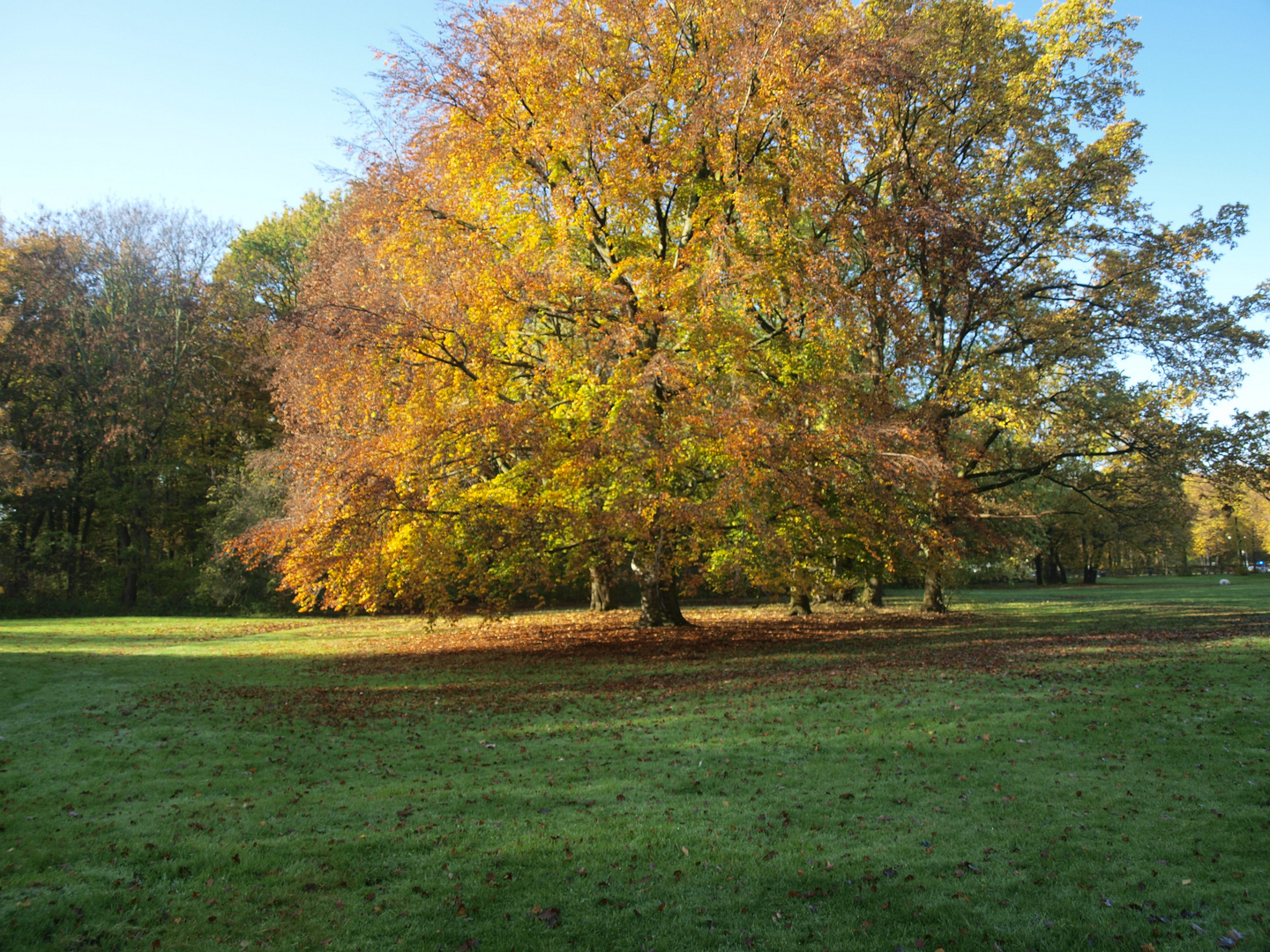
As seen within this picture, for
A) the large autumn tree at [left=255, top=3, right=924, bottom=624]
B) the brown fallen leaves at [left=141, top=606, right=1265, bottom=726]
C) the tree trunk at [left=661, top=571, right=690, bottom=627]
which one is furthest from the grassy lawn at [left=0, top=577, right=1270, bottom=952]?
the tree trunk at [left=661, top=571, right=690, bottom=627]

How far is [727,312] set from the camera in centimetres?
1697

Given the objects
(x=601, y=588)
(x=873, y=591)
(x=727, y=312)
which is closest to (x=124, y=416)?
(x=601, y=588)

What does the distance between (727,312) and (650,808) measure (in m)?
12.5

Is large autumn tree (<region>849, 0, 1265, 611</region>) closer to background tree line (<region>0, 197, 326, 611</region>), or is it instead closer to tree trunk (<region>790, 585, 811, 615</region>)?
tree trunk (<region>790, 585, 811, 615</region>)

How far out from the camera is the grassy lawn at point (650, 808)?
4637 mm

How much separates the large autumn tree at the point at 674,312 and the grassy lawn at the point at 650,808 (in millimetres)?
3666

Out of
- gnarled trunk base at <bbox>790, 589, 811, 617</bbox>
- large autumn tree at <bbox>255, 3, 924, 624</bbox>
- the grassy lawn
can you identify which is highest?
A: large autumn tree at <bbox>255, 3, 924, 624</bbox>

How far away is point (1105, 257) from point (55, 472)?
1366 inches

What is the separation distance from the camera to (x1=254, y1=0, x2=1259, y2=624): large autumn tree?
1517 centimetres

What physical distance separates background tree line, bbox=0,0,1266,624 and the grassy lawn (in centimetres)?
390

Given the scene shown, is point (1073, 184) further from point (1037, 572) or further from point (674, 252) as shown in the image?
point (1037, 572)

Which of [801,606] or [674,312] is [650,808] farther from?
[801,606]

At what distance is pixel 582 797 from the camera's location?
6.86 metres

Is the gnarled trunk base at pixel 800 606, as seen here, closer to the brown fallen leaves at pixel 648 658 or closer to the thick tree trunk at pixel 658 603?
the brown fallen leaves at pixel 648 658
